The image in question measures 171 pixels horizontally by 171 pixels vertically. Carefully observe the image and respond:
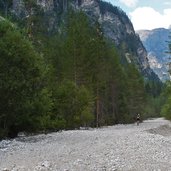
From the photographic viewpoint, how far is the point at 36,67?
109 feet

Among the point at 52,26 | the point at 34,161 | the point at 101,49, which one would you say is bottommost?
the point at 34,161

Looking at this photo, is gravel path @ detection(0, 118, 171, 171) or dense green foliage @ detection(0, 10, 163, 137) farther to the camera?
dense green foliage @ detection(0, 10, 163, 137)

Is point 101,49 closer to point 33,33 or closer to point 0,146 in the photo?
point 33,33

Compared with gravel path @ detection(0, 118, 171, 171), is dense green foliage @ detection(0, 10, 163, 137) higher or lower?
higher

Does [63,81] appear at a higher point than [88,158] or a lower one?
higher

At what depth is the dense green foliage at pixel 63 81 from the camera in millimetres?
32188

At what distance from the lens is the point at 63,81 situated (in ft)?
185

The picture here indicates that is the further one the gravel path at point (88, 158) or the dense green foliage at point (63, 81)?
the dense green foliage at point (63, 81)

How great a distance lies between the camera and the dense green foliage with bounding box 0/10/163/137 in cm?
3219

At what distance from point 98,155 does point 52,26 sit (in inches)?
6626

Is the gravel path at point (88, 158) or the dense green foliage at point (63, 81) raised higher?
the dense green foliage at point (63, 81)

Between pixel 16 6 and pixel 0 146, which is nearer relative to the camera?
pixel 0 146

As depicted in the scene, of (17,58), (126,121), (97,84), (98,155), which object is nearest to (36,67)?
(17,58)

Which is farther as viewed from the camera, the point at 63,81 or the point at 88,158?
the point at 63,81
